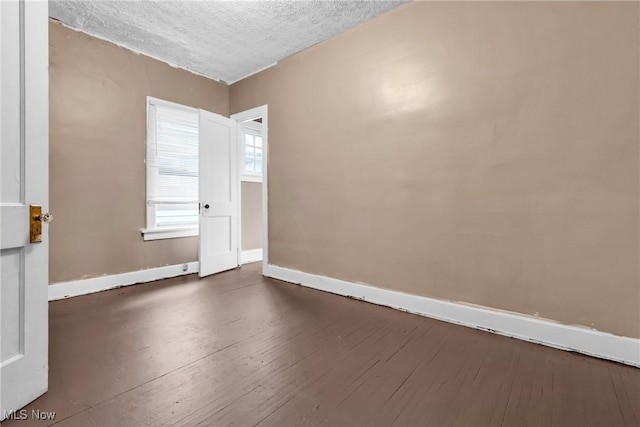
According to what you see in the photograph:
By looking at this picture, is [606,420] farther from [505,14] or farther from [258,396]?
[505,14]

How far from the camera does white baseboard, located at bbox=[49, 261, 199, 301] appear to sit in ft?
9.82

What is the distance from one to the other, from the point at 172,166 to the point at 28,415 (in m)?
3.02

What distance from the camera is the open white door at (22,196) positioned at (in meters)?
1.31

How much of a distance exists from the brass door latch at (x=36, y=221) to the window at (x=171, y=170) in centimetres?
231

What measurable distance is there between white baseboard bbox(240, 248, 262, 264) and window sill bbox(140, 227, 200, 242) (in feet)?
2.80

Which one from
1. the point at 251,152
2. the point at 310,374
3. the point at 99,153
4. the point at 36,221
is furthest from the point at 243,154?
the point at 310,374

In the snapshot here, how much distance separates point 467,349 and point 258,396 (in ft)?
4.63

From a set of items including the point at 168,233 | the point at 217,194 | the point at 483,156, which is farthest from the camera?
the point at 217,194

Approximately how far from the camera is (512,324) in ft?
7.30

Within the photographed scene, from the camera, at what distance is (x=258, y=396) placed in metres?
1.52

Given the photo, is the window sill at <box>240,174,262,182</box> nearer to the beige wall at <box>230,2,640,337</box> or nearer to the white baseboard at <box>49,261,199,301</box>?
the white baseboard at <box>49,261,199,301</box>

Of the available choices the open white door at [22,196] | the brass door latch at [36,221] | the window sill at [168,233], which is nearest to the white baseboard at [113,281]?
the window sill at [168,233]

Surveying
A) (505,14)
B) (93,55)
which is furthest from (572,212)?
(93,55)

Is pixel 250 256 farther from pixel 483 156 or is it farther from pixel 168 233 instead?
pixel 483 156
